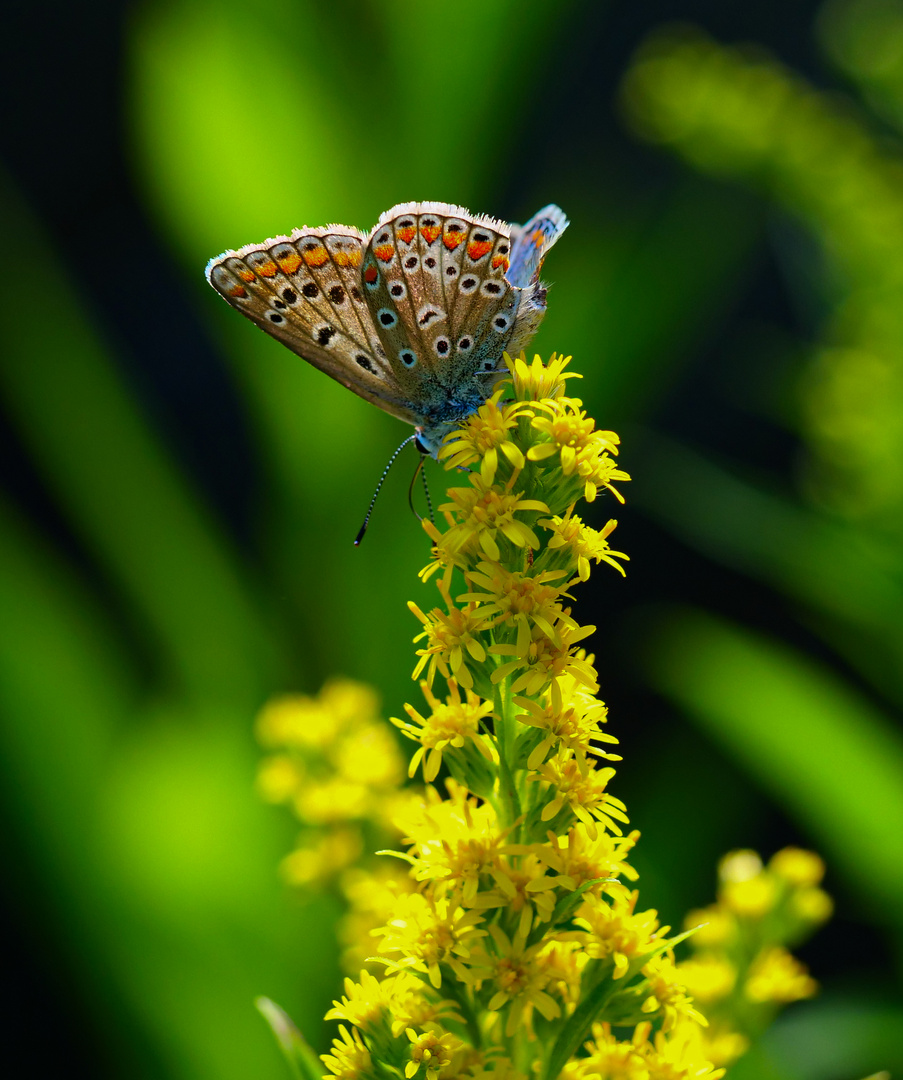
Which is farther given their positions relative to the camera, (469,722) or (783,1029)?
(783,1029)

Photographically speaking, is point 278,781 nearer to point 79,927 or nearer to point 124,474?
point 79,927

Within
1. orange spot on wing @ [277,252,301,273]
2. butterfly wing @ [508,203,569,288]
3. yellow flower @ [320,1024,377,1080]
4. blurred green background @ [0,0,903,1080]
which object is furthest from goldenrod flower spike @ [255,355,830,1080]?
blurred green background @ [0,0,903,1080]

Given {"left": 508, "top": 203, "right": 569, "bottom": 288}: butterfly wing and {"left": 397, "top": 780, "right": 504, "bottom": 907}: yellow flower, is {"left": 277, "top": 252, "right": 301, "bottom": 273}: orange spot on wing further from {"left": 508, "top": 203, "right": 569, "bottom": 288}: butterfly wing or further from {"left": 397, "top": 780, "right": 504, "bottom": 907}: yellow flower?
{"left": 397, "top": 780, "right": 504, "bottom": 907}: yellow flower

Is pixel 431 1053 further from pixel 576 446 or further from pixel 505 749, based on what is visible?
pixel 576 446

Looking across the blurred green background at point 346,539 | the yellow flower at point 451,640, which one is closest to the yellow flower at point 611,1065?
the yellow flower at point 451,640

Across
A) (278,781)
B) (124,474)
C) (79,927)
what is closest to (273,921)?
(79,927)

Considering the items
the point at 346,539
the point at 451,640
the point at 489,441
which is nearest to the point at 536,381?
the point at 489,441
